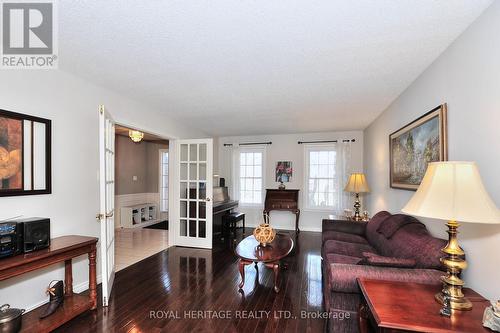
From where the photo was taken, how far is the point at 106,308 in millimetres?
2355

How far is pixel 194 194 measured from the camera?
448 centimetres

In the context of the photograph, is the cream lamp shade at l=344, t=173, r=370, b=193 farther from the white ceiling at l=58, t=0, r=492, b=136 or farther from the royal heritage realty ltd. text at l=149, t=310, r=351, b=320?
the royal heritage realty ltd. text at l=149, t=310, r=351, b=320

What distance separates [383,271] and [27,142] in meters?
3.25

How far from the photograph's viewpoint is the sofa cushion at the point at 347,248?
269 centimetres

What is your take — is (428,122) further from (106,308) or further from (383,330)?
(106,308)

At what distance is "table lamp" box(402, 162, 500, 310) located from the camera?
121cm

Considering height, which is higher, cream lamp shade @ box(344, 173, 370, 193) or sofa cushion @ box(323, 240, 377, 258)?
cream lamp shade @ box(344, 173, 370, 193)

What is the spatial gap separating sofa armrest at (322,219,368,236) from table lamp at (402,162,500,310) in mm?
2271

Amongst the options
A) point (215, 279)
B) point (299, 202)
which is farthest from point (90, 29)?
point (299, 202)

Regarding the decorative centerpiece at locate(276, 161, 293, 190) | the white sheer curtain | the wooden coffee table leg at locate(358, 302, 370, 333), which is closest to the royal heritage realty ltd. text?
the wooden coffee table leg at locate(358, 302, 370, 333)

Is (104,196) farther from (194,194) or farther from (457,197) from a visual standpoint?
(457,197)

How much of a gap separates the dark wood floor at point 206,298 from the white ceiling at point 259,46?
245cm

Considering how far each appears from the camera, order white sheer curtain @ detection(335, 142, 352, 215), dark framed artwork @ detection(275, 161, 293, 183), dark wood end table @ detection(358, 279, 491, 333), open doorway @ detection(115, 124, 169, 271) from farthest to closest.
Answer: dark framed artwork @ detection(275, 161, 293, 183) → white sheer curtain @ detection(335, 142, 352, 215) → open doorway @ detection(115, 124, 169, 271) → dark wood end table @ detection(358, 279, 491, 333)

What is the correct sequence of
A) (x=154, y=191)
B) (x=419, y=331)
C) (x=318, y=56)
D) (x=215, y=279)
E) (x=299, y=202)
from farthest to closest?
(x=154, y=191) → (x=299, y=202) → (x=215, y=279) → (x=318, y=56) → (x=419, y=331)
